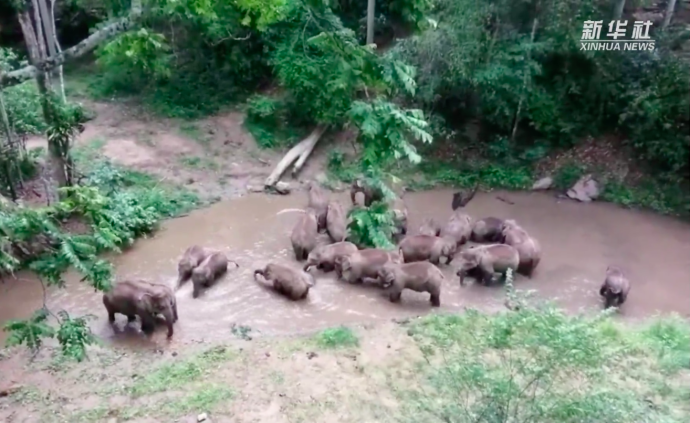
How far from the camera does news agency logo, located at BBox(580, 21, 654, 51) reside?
36.6ft

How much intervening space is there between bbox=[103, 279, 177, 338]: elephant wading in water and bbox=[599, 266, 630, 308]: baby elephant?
17.5 ft

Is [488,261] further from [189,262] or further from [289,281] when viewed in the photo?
[189,262]

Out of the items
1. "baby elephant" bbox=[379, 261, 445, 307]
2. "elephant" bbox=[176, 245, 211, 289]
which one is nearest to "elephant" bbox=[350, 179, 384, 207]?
"baby elephant" bbox=[379, 261, 445, 307]

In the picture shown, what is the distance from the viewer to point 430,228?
942 centimetres

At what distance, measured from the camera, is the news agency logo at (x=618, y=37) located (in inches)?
439

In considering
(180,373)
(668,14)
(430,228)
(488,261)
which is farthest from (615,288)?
(668,14)

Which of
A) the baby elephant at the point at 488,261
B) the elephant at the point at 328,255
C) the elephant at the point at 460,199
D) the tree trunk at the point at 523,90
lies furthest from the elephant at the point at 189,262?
the tree trunk at the point at 523,90

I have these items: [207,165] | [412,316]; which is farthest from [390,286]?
[207,165]

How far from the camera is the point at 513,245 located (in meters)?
8.73

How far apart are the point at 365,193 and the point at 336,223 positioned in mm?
925

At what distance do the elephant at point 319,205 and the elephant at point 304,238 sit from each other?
51cm

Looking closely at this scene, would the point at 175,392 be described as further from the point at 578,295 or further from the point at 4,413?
the point at 578,295

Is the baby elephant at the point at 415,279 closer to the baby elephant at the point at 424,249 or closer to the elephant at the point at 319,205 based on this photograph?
the baby elephant at the point at 424,249

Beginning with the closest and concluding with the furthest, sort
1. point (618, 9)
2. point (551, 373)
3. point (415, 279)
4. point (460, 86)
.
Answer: point (551, 373) < point (415, 279) < point (618, 9) < point (460, 86)
